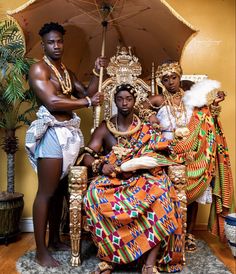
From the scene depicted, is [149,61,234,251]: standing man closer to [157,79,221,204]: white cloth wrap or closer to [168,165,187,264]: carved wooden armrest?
[157,79,221,204]: white cloth wrap

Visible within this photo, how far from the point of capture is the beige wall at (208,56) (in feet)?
13.5

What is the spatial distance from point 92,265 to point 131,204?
2.27ft

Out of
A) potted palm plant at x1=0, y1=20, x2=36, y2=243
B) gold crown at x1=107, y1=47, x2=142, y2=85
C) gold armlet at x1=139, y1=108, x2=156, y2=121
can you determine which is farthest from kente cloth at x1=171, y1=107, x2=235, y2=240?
potted palm plant at x1=0, y1=20, x2=36, y2=243

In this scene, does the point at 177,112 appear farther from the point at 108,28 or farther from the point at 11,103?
the point at 11,103

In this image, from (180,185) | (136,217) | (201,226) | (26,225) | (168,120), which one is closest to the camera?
(136,217)

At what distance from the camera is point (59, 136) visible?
2975 mm

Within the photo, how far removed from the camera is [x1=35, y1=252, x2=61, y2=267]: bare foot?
2923mm

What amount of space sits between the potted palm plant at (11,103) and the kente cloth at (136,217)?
1.11 metres

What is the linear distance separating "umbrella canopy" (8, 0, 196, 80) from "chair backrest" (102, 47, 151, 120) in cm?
13

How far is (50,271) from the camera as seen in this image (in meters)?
2.83

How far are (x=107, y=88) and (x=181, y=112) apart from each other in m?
0.79

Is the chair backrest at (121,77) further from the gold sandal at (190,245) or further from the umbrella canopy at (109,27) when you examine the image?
the gold sandal at (190,245)

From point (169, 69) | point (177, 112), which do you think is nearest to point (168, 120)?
point (177, 112)

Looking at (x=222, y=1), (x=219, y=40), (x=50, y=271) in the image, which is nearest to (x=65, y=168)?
(x=50, y=271)
